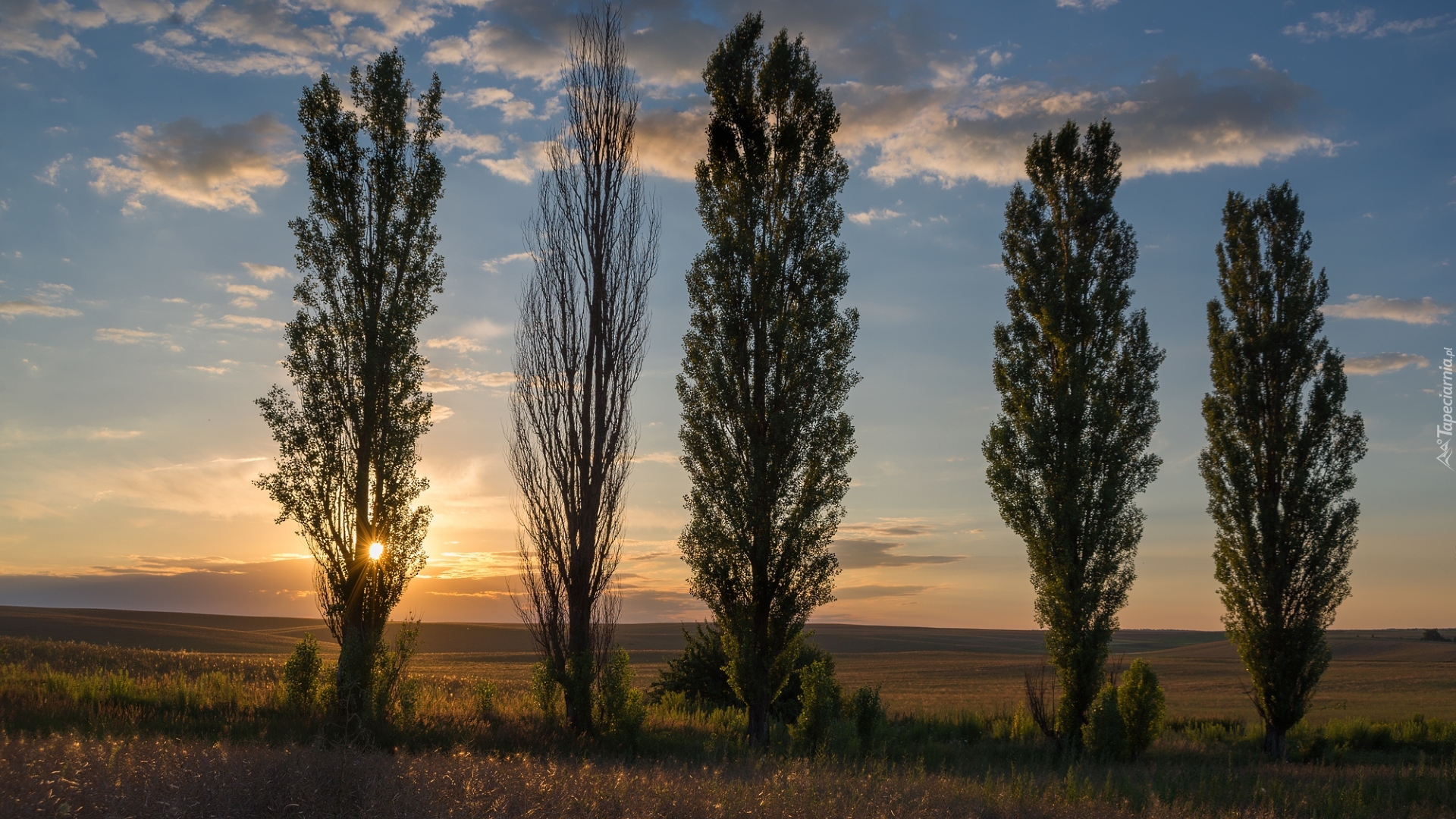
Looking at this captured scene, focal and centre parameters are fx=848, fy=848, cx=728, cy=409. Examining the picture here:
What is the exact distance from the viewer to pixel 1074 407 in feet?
68.9

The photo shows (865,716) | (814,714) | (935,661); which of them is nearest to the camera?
(814,714)

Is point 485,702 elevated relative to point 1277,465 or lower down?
lower down

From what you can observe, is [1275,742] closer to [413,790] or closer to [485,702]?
[485,702]

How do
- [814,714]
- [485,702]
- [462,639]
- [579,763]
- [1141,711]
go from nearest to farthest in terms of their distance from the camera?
[579,763] → [814,714] → [485,702] → [1141,711] → [462,639]

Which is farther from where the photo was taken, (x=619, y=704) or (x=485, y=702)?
(x=485, y=702)

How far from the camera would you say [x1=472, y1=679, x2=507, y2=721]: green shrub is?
16.6m

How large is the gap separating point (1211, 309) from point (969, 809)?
2172cm

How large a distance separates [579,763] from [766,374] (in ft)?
29.0

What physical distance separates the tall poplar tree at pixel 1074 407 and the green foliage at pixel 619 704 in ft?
34.9

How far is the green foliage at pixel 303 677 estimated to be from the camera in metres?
15.7

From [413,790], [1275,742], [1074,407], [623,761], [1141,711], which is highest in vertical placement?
[1074,407]

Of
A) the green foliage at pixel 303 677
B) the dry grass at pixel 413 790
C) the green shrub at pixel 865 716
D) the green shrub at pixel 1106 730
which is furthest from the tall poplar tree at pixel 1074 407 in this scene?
the green foliage at pixel 303 677

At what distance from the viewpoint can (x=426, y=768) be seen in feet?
25.9

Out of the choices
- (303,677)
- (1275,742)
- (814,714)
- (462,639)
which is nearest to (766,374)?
(814,714)
